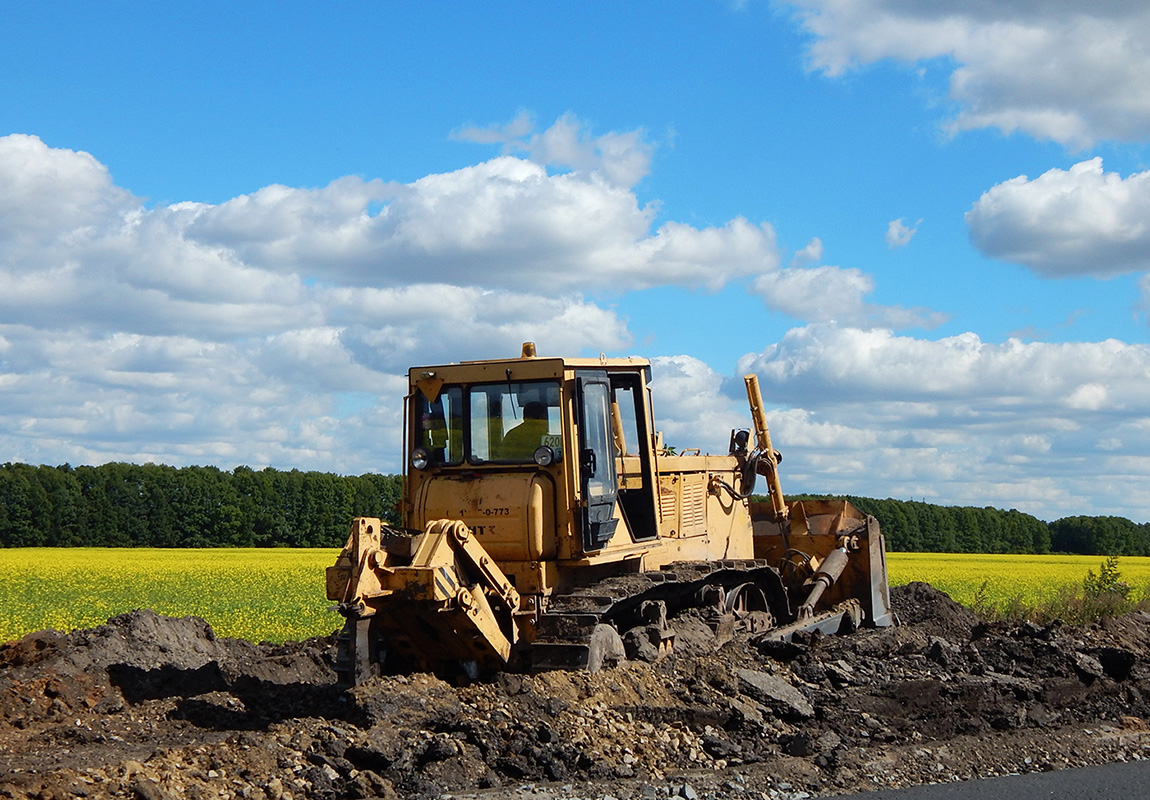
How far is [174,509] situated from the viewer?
56094 millimetres

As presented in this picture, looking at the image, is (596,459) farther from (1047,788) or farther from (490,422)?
(1047,788)

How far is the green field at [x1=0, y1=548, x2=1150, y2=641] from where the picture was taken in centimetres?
2258

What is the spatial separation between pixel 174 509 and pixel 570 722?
162 ft

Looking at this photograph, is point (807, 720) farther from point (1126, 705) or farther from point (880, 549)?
point (880, 549)

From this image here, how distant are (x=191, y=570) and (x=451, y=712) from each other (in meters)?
26.8

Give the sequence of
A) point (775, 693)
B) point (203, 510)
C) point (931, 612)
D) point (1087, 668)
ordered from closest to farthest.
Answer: point (775, 693) < point (1087, 668) < point (931, 612) < point (203, 510)

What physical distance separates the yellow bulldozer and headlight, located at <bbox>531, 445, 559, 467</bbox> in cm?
1

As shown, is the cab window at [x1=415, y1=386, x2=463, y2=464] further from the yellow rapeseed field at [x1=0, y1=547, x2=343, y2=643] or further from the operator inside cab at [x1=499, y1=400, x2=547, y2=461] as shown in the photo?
the yellow rapeseed field at [x1=0, y1=547, x2=343, y2=643]

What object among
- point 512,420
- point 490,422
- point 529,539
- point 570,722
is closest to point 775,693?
point 570,722

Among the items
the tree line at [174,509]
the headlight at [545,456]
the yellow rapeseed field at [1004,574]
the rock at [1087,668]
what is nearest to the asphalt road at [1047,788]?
the rock at [1087,668]

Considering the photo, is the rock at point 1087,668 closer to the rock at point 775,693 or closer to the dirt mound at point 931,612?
the rock at point 775,693

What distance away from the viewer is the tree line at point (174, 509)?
5569cm

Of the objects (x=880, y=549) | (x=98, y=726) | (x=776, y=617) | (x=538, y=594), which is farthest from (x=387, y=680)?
(x=880, y=549)

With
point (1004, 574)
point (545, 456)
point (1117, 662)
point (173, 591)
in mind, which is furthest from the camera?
point (1004, 574)
